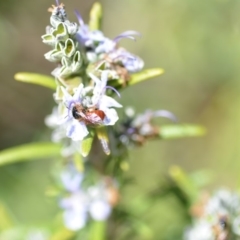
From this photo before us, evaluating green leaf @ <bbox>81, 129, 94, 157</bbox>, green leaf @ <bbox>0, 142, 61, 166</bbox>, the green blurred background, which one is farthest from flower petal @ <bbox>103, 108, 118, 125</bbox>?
the green blurred background

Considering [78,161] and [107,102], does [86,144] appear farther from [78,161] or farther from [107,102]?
[78,161]

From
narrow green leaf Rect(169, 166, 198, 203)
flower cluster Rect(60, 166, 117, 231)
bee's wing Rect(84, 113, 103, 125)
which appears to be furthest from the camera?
narrow green leaf Rect(169, 166, 198, 203)

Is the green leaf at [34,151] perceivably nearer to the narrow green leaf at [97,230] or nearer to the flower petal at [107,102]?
the narrow green leaf at [97,230]

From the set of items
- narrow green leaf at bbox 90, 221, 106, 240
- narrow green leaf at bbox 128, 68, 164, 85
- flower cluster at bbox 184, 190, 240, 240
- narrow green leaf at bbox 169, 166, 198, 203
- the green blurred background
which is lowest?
flower cluster at bbox 184, 190, 240, 240

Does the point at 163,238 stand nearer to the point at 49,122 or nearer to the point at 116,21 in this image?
the point at 49,122

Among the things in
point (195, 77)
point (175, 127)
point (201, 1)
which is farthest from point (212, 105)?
point (175, 127)

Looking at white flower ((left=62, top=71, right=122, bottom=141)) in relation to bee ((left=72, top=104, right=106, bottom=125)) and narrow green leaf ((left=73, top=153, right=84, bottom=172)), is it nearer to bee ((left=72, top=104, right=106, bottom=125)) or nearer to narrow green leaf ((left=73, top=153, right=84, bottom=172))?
bee ((left=72, top=104, right=106, bottom=125))
